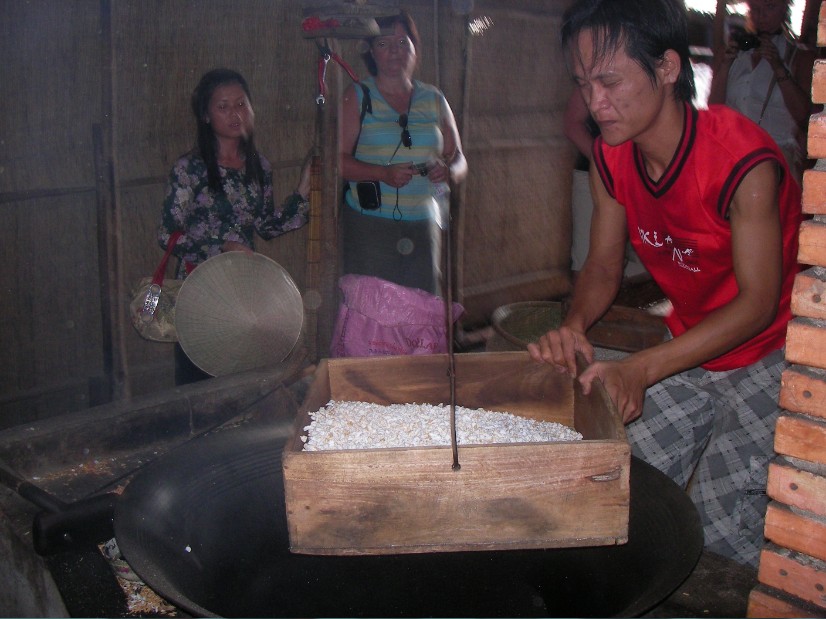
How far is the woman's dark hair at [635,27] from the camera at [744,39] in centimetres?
282

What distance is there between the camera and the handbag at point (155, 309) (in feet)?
12.1

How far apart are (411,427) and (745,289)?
0.99m

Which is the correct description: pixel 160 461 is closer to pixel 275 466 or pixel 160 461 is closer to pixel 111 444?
pixel 275 466

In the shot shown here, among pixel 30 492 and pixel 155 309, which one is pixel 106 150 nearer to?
pixel 155 309

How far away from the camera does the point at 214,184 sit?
382cm

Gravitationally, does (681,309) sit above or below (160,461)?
above

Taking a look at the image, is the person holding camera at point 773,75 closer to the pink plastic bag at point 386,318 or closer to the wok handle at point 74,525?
the pink plastic bag at point 386,318

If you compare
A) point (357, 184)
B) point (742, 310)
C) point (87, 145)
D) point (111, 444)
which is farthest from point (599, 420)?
point (87, 145)

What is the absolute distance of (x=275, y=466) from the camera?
2.06 m

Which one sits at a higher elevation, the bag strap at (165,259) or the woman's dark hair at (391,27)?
the woman's dark hair at (391,27)

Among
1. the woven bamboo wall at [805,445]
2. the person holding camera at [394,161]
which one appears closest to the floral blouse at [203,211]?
the person holding camera at [394,161]

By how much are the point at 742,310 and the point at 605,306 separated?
53 centimetres

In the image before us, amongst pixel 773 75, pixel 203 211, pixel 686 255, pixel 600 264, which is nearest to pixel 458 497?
pixel 686 255

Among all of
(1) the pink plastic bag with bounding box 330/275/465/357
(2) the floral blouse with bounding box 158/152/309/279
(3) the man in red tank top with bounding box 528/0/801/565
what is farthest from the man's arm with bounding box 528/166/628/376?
(2) the floral blouse with bounding box 158/152/309/279
